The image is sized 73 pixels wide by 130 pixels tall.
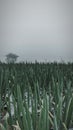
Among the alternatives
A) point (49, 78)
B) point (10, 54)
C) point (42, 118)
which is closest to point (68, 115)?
point (42, 118)

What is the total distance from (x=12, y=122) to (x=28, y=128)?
0.26 meters

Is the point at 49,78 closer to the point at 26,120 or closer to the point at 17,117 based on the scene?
the point at 17,117

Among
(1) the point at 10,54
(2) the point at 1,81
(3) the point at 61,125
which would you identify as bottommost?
(3) the point at 61,125

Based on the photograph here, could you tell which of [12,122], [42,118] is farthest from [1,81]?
[42,118]

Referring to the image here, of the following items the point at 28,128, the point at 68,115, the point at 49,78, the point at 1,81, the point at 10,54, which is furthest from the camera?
the point at 10,54

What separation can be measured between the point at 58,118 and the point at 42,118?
154 millimetres

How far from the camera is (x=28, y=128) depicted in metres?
0.79

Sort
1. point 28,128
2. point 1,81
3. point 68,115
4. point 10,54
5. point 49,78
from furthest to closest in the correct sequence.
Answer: point 10,54
point 49,78
point 1,81
point 68,115
point 28,128

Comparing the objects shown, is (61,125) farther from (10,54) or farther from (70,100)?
(10,54)

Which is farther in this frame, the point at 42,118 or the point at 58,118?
the point at 58,118

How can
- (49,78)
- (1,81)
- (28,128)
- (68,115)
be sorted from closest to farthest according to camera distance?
(28,128), (68,115), (1,81), (49,78)

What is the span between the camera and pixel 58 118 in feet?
3.18

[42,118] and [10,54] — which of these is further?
[10,54]

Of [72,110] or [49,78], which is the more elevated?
[49,78]
